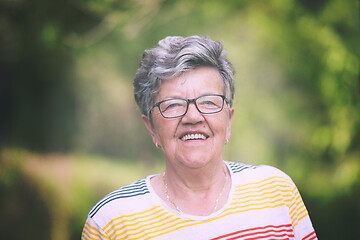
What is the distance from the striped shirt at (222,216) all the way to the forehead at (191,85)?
1.12 feet

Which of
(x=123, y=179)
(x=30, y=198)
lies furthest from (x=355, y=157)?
(x=30, y=198)

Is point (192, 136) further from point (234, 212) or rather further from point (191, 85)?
point (234, 212)

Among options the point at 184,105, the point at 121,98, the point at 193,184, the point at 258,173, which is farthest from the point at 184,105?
the point at 121,98

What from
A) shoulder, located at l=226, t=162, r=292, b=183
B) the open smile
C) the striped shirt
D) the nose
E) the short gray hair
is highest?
the short gray hair

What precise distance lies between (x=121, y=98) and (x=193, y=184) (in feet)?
8.25

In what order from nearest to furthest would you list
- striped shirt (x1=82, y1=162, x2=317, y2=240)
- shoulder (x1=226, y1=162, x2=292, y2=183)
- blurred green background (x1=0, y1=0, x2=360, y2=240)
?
striped shirt (x1=82, y1=162, x2=317, y2=240) < shoulder (x1=226, y1=162, x2=292, y2=183) < blurred green background (x1=0, y1=0, x2=360, y2=240)

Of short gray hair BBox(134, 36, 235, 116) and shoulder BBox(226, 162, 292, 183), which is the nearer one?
short gray hair BBox(134, 36, 235, 116)

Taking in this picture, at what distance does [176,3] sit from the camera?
3615 millimetres

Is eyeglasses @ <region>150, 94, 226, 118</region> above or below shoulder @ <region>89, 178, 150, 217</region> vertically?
above

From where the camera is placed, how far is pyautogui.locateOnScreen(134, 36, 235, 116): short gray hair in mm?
1220

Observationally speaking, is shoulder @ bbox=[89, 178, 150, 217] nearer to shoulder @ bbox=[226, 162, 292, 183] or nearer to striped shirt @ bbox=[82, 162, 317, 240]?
striped shirt @ bbox=[82, 162, 317, 240]

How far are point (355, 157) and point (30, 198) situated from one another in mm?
3093

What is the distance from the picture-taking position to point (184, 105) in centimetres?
122

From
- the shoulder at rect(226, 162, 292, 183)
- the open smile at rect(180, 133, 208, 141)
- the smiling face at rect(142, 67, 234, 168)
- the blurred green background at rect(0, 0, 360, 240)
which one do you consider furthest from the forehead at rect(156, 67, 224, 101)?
the blurred green background at rect(0, 0, 360, 240)
